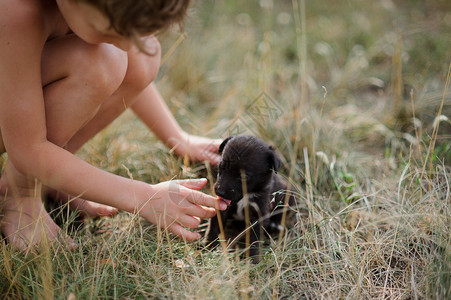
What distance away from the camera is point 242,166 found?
252 centimetres

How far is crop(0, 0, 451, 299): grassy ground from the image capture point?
2121 millimetres

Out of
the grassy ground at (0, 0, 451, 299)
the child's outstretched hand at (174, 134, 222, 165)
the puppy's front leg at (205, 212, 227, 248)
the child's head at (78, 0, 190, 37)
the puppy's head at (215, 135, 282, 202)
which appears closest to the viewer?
the child's head at (78, 0, 190, 37)

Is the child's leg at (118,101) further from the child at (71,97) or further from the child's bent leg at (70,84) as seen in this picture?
the child's bent leg at (70,84)

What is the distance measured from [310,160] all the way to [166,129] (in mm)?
1127

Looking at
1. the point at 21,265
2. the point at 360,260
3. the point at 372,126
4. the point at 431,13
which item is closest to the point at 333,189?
the point at 360,260

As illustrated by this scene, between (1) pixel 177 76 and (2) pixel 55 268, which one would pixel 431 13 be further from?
(2) pixel 55 268

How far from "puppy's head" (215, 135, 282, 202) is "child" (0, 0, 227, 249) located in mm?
141

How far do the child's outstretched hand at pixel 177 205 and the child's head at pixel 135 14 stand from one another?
0.83 metres

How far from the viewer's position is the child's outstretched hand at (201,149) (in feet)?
9.96

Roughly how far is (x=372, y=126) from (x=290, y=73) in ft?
4.07

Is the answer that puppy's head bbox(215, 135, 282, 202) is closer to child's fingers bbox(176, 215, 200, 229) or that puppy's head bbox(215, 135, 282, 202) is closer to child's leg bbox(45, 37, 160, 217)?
child's fingers bbox(176, 215, 200, 229)

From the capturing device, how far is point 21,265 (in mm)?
2037

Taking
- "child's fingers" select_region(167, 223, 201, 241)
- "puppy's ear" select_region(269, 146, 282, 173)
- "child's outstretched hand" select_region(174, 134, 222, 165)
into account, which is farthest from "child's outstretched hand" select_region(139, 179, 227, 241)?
"child's outstretched hand" select_region(174, 134, 222, 165)

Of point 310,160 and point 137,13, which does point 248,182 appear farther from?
point 137,13
